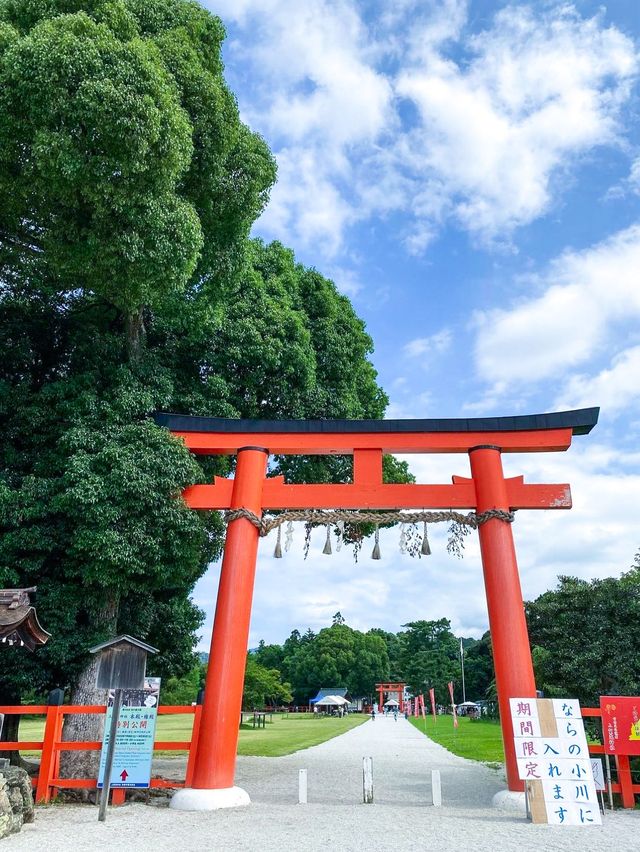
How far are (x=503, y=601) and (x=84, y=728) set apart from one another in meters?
6.43

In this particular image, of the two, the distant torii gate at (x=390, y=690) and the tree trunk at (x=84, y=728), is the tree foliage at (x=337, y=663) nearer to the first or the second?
the distant torii gate at (x=390, y=690)

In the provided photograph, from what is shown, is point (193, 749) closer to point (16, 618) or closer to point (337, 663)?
point (16, 618)

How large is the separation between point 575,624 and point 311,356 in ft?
24.8

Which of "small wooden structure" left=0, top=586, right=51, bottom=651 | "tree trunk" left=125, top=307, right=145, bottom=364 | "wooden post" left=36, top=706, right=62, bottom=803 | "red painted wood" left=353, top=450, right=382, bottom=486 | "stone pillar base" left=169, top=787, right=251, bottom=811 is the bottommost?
"stone pillar base" left=169, top=787, right=251, bottom=811

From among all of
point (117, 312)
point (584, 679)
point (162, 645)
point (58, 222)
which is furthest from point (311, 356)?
point (584, 679)

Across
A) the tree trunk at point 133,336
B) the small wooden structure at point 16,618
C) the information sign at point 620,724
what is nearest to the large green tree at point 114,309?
the tree trunk at point 133,336

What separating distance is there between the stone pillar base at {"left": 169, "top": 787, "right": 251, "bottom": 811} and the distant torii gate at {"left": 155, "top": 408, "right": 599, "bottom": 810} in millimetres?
12

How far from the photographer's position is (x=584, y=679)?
10.4m

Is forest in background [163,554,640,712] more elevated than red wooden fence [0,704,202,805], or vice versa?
forest in background [163,554,640,712]

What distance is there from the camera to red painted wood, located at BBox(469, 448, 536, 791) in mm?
8211

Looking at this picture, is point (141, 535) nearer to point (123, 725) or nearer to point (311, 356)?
point (123, 725)

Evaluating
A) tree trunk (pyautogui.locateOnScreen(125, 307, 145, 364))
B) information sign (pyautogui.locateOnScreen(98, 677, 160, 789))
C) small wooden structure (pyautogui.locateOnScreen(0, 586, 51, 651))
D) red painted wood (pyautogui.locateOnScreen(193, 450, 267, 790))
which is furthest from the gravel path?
tree trunk (pyautogui.locateOnScreen(125, 307, 145, 364))

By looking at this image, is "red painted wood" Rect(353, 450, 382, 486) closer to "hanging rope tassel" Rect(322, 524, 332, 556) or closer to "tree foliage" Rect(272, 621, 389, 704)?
"hanging rope tassel" Rect(322, 524, 332, 556)

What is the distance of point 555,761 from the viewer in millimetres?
7250
